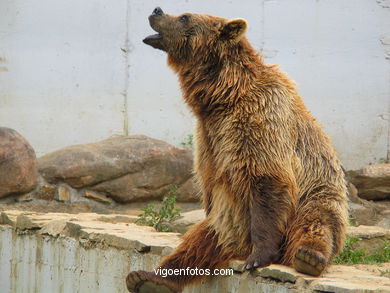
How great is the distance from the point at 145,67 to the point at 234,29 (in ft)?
13.6

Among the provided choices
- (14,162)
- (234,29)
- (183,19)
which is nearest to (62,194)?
(14,162)

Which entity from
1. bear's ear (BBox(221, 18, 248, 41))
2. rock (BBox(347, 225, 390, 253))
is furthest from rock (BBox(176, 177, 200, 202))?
bear's ear (BBox(221, 18, 248, 41))

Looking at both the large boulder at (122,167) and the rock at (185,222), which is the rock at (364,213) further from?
the rock at (185,222)

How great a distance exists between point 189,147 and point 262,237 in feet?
15.7

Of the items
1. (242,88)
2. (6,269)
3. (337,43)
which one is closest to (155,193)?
(6,269)

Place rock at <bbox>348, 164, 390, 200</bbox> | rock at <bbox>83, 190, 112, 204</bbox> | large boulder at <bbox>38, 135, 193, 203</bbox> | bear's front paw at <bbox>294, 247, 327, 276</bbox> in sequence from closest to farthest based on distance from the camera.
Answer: bear's front paw at <bbox>294, 247, 327, 276</bbox>
large boulder at <bbox>38, 135, 193, 203</bbox>
rock at <bbox>83, 190, 112, 204</bbox>
rock at <bbox>348, 164, 390, 200</bbox>

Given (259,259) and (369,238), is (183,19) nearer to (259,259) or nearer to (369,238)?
(259,259)

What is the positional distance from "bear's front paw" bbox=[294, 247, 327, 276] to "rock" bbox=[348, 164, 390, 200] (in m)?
5.04

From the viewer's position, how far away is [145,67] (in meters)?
Result: 9.23

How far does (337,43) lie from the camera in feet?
30.9

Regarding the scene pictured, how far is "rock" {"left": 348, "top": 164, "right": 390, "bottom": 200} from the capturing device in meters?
9.16

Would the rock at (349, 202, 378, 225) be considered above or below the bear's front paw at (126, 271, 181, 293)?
below

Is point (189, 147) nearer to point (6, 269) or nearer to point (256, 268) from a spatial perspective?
point (6, 269)

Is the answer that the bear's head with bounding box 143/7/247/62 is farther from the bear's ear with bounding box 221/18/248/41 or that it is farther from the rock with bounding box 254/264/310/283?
the rock with bounding box 254/264/310/283
